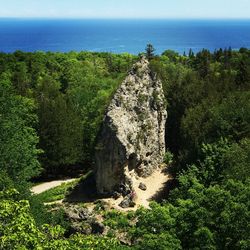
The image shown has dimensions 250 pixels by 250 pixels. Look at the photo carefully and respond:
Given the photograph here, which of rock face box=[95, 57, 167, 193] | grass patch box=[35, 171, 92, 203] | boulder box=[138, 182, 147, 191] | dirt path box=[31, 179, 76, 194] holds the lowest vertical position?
dirt path box=[31, 179, 76, 194]

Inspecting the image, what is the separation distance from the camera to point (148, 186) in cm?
4594

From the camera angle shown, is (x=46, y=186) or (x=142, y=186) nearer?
(x=142, y=186)

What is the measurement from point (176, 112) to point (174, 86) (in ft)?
14.0

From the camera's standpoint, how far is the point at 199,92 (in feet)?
181

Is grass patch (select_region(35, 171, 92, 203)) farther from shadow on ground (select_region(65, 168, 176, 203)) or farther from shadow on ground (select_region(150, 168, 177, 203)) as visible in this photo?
shadow on ground (select_region(150, 168, 177, 203))

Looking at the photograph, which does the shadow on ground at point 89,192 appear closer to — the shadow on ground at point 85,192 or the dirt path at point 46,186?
the shadow on ground at point 85,192

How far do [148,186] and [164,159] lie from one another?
5.67 m

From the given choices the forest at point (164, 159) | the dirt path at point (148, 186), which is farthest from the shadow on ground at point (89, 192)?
the forest at point (164, 159)

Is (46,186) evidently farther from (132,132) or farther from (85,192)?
(132,132)

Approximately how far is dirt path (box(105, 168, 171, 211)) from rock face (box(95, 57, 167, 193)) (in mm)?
729

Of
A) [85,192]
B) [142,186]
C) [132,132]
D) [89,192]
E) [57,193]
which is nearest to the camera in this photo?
[132,132]

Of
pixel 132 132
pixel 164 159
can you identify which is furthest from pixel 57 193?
pixel 164 159

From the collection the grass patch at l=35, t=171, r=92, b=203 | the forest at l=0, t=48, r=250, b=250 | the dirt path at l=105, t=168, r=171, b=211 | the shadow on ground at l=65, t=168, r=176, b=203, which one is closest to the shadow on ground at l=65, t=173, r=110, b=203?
the shadow on ground at l=65, t=168, r=176, b=203

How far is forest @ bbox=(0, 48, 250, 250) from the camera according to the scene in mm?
19641
